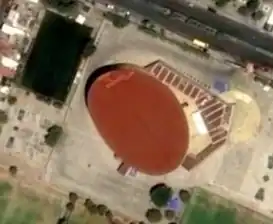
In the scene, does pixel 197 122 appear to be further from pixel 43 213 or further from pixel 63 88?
pixel 43 213

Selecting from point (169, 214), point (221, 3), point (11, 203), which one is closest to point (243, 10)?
point (221, 3)

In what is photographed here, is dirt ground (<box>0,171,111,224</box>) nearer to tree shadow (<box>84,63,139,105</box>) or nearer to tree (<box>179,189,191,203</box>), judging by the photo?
tree (<box>179,189,191,203</box>)

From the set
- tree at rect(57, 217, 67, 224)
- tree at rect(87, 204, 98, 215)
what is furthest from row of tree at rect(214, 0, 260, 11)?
tree at rect(57, 217, 67, 224)

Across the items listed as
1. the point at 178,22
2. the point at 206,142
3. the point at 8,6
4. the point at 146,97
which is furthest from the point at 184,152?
the point at 8,6

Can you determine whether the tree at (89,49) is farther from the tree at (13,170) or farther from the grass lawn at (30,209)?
the grass lawn at (30,209)

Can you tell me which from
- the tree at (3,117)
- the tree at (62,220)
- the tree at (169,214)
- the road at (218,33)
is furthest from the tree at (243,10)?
the tree at (62,220)

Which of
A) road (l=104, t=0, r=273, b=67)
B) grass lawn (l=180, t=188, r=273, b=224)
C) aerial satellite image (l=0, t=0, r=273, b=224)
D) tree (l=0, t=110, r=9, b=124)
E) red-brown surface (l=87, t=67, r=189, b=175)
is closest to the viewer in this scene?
red-brown surface (l=87, t=67, r=189, b=175)
